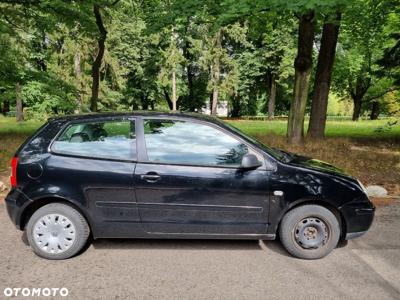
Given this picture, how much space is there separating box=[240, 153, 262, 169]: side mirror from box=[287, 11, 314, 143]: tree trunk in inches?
282

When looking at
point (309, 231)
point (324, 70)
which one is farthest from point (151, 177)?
point (324, 70)

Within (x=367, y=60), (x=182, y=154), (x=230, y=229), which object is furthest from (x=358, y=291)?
(x=367, y=60)

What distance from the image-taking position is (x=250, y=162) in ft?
13.5

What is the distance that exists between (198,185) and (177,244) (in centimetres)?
96

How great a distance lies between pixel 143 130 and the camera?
4.30 m

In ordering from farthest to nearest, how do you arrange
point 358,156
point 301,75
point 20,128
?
point 20,128 → point 301,75 → point 358,156

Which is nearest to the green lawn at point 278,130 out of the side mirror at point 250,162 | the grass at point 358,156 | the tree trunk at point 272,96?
the grass at point 358,156

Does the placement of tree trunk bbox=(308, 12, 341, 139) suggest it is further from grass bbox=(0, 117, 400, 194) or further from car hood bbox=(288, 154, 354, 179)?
car hood bbox=(288, 154, 354, 179)

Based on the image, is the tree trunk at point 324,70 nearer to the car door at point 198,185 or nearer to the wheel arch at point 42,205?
the car door at point 198,185

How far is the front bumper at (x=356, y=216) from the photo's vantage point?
14.1 ft

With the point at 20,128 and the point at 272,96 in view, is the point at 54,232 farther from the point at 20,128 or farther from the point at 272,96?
the point at 272,96

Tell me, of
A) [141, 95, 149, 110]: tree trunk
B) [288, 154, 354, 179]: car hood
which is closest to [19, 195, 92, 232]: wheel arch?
[288, 154, 354, 179]: car hood

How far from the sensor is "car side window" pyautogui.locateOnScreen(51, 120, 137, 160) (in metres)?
4.25

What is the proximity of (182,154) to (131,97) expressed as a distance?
118 feet
